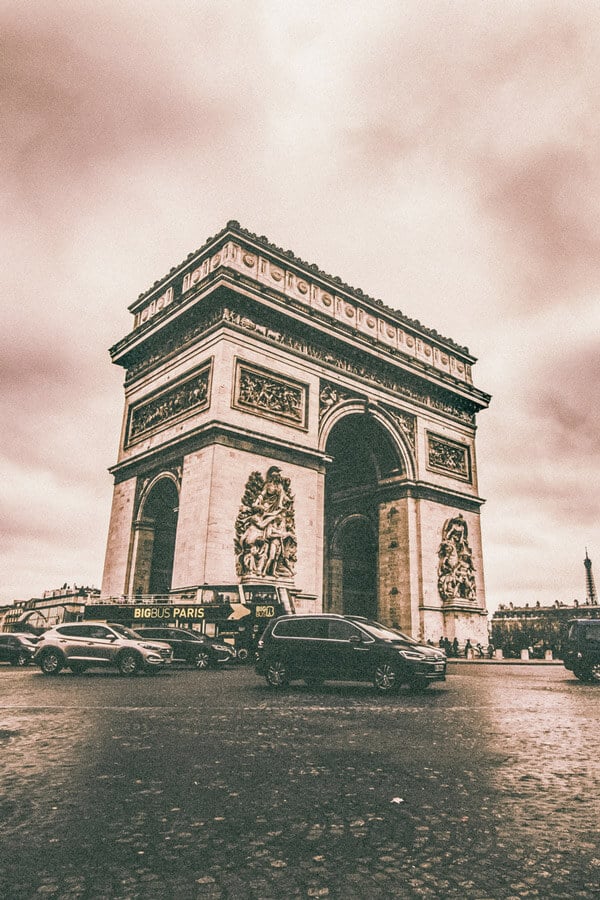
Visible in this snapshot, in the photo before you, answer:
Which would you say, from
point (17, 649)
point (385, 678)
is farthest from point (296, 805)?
point (17, 649)

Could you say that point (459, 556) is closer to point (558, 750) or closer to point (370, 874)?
point (558, 750)

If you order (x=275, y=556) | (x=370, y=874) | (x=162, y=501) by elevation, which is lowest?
(x=370, y=874)

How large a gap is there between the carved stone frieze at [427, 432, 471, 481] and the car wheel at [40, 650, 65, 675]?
67.9 feet

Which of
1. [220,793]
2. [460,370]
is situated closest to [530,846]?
[220,793]

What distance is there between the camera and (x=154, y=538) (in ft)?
86.4

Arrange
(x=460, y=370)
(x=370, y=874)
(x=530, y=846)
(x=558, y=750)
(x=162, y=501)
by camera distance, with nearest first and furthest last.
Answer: (x=370, y=874) → (x=530, y=846) → (x=558, y=750) → (x=162, y=501) → (x=460, y=370)

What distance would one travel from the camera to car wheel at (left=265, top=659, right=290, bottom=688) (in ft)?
38.2

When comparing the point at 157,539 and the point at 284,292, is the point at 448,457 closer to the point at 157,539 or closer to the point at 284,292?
the point at 284,292

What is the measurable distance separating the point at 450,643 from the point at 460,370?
15075 millimetres

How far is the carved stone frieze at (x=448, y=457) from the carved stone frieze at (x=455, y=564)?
8.43ft

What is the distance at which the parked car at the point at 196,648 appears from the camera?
1700 cm

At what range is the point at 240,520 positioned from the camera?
72.8ft

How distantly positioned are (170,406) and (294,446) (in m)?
5.74

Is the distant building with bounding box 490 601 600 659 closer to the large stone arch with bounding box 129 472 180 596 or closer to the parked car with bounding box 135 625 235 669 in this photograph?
the large stone arch with bounding box 129 472 180 596
